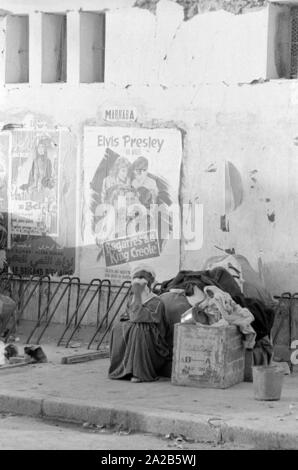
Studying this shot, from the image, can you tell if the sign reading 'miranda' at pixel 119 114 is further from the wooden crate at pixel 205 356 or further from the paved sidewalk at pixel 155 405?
the wooden crate at pixel 205 356

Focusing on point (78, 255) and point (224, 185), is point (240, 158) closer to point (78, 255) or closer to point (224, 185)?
point (224, 185)

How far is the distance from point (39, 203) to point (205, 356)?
415cm

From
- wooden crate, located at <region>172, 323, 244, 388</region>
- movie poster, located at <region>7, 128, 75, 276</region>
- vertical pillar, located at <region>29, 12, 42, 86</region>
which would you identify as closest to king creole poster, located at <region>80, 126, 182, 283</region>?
movie poster, located at <region>7, 128, 75, 276</region>

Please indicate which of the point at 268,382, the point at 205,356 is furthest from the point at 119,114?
the point at 268,382

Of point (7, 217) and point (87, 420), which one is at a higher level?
point (7, 217)

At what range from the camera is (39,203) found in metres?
16.1

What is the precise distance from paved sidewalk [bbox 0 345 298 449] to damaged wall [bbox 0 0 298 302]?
1717 mm

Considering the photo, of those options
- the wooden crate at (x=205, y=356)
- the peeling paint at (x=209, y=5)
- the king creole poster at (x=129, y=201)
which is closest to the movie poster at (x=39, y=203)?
the king creole poster at (x=129, y=201)

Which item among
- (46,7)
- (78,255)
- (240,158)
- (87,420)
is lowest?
(87,420)

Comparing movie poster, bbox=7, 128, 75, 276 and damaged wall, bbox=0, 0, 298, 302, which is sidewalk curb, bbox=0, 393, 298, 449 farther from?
movie poster, bbox=7, 128, 75, 276

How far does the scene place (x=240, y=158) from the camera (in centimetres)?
1452

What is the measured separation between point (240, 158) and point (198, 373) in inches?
110

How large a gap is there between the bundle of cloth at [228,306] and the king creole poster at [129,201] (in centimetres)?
130
